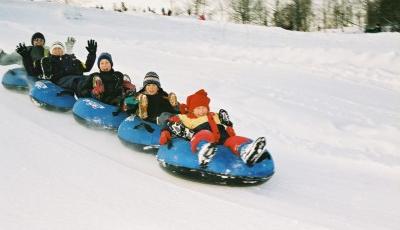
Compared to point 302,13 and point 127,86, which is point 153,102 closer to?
point 127,86

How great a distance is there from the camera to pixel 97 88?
676 cm

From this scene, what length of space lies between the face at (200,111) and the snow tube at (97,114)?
5.05 feet

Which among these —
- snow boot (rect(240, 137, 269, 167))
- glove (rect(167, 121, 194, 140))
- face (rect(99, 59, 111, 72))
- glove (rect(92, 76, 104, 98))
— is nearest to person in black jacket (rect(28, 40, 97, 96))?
face (rect(99, 59, 111, 72))

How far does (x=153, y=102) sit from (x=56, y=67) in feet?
8.31

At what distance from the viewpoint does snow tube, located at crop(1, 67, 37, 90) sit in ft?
26.3

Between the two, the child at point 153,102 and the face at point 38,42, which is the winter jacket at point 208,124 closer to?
the child at point 153,102

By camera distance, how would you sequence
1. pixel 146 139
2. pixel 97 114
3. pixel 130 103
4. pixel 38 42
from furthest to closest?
pixel 38 42, pixel 97 114, pixel 130 103, pixel 146 139

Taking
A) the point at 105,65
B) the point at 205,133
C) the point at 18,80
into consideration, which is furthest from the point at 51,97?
the point at 205,133

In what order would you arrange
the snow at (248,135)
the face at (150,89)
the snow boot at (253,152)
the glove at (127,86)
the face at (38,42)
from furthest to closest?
the face at (38,42), the glove at (127,86), the face at (150,89), the snow boot at (253,152), the snow at (248,135)

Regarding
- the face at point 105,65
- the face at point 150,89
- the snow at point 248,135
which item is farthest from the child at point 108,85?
the face at point 150,89

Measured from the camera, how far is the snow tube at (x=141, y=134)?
5.61 meters

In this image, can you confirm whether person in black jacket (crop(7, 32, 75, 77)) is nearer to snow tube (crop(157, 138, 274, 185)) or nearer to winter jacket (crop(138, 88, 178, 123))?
winter jacket (crop(138, 88, 178, 123))

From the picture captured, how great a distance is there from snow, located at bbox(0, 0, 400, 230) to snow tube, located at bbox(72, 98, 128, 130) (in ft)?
0.43

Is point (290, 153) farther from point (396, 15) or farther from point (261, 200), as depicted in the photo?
point (396, 15)
